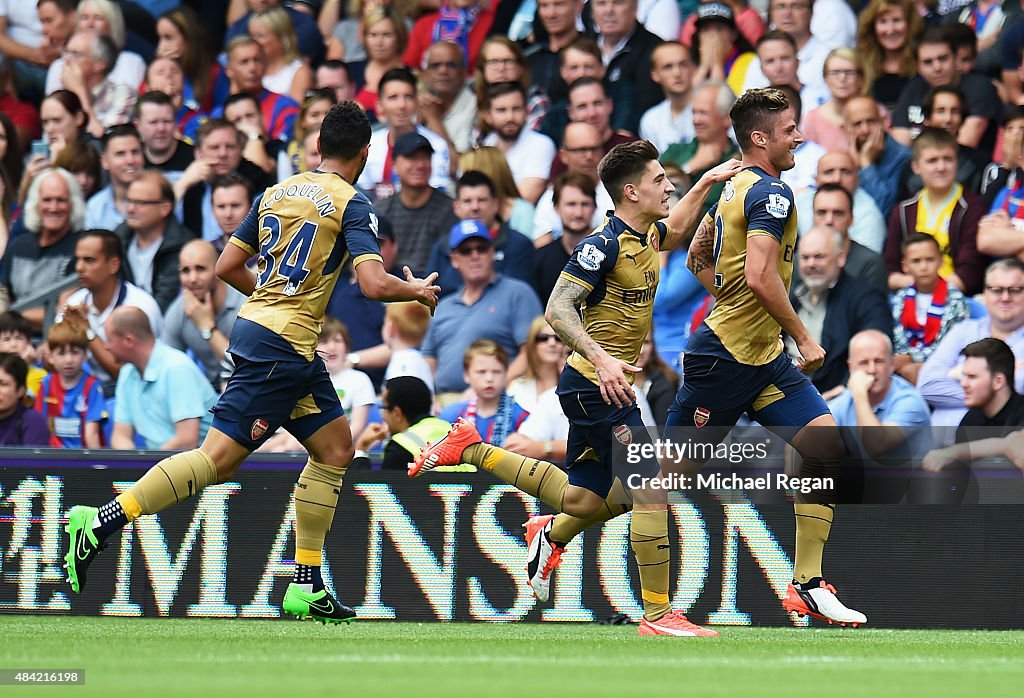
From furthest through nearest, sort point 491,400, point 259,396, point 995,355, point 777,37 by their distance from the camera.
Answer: point 777,37 → point 491,400 → point 995,355 → point 259,396

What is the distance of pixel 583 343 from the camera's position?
772 cm

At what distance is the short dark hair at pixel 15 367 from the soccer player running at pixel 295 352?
11.2 ft

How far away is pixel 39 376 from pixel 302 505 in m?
4.87

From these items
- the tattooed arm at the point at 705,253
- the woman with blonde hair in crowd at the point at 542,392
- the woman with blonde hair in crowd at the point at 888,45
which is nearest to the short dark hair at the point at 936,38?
the woman with blonde hair in crowd at the point at 888,45

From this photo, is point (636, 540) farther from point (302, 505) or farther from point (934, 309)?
point (934, 309)

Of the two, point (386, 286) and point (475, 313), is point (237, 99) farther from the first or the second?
point (386, 286)

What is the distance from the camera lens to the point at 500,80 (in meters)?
13.8

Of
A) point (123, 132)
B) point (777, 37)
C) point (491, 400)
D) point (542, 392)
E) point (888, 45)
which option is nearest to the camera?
point (491, 400)

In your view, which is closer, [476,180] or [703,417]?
[703,417]

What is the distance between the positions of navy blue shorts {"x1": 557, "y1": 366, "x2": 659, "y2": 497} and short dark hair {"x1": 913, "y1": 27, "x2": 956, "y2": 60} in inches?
218

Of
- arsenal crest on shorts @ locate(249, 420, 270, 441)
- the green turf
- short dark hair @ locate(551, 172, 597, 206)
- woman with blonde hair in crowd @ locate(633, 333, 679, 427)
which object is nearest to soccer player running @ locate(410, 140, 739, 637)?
the green turf

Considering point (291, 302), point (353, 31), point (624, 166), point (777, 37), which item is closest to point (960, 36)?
point (777, 37)

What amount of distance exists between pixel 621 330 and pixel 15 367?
4840 millimetres

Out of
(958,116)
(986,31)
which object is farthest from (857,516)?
(986,31)
